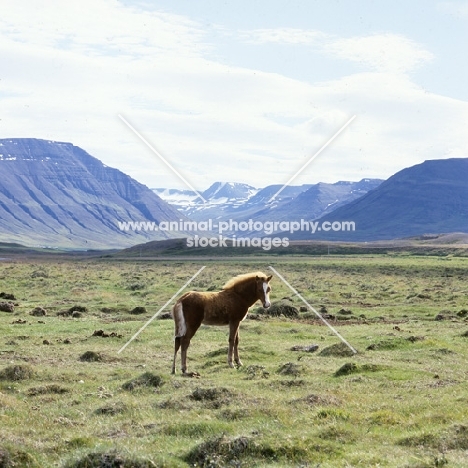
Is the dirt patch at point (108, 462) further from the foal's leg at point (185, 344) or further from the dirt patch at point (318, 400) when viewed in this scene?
the foal's leg at point (185, 344)

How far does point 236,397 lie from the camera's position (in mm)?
16797

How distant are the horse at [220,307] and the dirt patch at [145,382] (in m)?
2.37

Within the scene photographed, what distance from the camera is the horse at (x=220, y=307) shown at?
72.5 feet

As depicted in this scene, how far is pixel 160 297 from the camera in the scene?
52.6m

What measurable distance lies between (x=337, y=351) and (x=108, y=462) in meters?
15.1

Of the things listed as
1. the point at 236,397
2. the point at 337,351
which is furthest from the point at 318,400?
the point at 337,351

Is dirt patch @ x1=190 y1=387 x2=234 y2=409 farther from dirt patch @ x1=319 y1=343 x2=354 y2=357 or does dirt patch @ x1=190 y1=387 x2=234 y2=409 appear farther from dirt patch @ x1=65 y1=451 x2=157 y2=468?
dirt patch @ x1=319 y1=343 x2=354 y2=357

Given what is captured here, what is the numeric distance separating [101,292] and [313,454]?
45.6m

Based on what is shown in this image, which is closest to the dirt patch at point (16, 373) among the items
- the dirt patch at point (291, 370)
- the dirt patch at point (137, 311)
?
the dirt patch at point (291, 370)

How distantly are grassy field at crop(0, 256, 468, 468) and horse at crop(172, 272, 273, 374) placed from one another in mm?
1132

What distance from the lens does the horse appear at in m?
22.1

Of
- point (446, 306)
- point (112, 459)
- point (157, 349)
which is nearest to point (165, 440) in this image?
point (112, 459)

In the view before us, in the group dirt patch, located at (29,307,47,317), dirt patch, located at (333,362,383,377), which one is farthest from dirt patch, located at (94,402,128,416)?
dirt patch, located at (29,307,47,317)

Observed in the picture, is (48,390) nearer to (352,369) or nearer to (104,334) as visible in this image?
(352,369)
